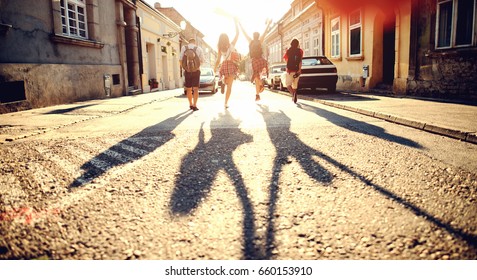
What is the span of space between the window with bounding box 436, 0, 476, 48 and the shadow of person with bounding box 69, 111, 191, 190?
848 cm

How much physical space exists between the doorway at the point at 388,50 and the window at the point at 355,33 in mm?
1566

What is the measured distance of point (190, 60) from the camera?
25.4 feet

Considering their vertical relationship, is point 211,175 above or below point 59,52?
below

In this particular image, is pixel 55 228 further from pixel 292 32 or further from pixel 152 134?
pixel 292 32

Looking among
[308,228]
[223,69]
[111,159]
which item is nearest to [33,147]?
[111,159]

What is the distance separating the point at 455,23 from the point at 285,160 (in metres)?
8.72

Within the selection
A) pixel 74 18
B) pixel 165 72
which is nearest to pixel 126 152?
pixel 74 18

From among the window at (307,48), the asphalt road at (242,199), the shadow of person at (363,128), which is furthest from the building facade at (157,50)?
the asphalt road at (242,199)

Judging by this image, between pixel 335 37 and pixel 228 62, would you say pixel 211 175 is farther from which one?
pixel 335 37

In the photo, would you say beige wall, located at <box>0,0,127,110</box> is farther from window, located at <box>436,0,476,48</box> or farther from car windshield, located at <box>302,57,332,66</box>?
window, located at <box>436,0,476,48</box>

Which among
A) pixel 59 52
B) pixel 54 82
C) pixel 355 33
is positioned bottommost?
pixel 54 82

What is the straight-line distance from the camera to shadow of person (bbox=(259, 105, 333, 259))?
201 cm

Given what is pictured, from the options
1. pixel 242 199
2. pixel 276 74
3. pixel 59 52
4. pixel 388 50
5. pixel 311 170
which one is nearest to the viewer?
pixel 242 199
